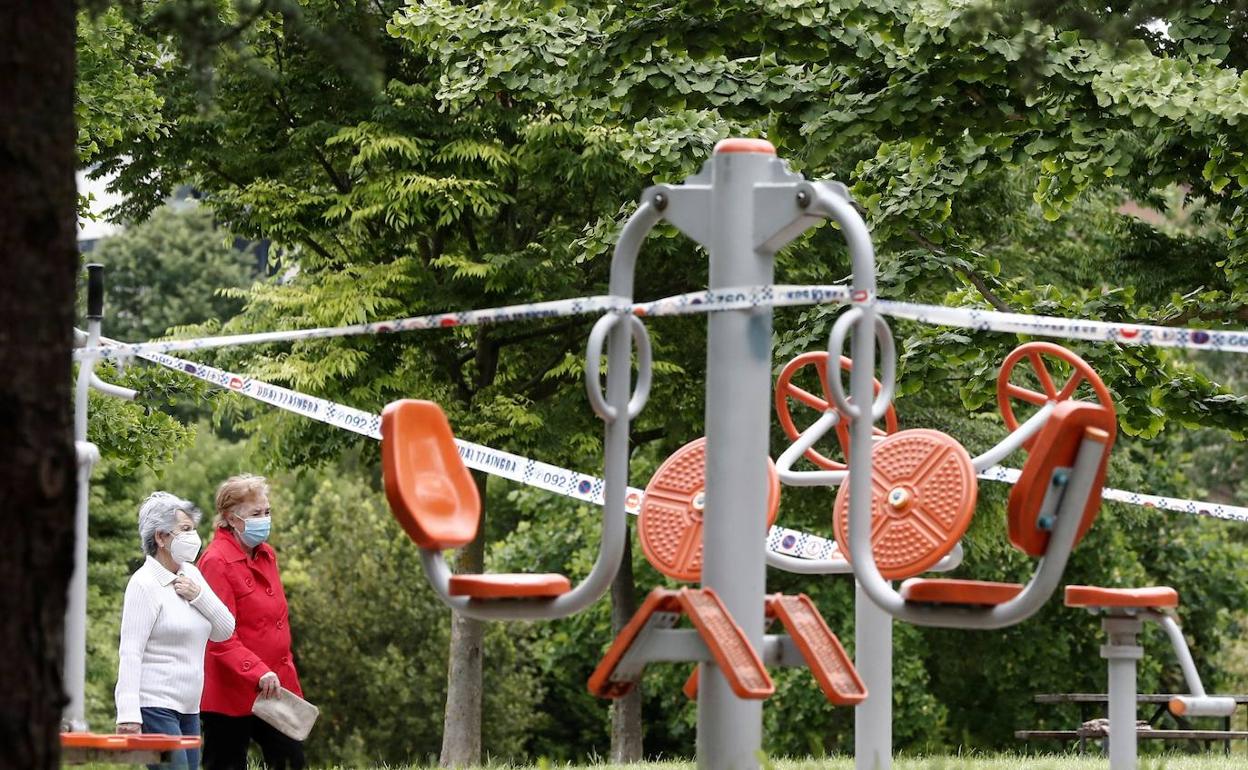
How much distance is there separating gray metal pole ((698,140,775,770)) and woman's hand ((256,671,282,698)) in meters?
2.81

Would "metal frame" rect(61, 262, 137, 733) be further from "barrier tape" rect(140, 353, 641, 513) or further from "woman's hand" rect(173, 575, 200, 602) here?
"barrier tape" rect(140, 353, 641, 513)

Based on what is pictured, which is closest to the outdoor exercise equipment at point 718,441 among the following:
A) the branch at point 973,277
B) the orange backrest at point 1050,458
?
the orange backrest at point 1050,458

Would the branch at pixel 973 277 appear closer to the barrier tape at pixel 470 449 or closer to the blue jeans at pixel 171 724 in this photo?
the barrier tape at pixel 470 449

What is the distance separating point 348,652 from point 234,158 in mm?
13917

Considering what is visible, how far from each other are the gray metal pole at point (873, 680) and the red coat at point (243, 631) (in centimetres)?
258

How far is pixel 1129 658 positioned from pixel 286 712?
3479 mm

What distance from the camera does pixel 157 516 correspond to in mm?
7047

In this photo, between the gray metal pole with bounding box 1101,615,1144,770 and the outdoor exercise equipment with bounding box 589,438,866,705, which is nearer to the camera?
the outdoor exercise equipment with bounding box 589,438,866,705

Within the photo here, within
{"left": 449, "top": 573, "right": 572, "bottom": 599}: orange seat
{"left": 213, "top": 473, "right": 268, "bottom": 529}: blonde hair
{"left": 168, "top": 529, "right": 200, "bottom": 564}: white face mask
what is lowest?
{"left": 449, "top": 573, "right": 572, "bottom": 599}: orange seat

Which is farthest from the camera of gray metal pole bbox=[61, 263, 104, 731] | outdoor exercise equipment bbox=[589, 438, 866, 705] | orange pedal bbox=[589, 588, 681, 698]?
gray metal pole bbox=[61, 263, 104, 731]

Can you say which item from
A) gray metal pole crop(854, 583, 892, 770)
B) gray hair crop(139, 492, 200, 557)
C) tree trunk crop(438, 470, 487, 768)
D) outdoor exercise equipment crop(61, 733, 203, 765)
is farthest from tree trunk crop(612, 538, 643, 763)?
Result: outdoor exercise equipment crop(61, 733, 203, 765)

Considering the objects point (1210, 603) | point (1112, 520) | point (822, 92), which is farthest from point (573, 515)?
point (822, 92)

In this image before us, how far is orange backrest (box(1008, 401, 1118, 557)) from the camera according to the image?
4227 millimetres

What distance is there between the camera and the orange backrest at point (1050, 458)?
4227 millimetres
